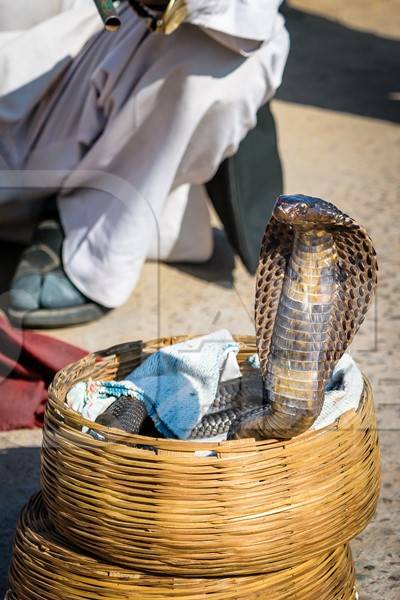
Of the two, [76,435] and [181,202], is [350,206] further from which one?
[76,435]

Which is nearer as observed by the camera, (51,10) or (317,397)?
(317,397)

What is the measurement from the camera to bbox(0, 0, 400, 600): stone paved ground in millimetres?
1995

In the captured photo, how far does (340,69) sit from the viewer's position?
5.74 meters

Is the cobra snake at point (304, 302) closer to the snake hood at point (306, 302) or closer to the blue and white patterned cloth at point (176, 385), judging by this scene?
the snake hood at point (306, 302)

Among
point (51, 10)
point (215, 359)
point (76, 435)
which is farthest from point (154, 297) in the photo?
point (76, 435)

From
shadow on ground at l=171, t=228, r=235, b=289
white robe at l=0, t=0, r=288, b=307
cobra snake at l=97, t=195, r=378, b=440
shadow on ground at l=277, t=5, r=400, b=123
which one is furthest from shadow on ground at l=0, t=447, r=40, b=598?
shadow on ground at l=277, t=5, r=400, b=123

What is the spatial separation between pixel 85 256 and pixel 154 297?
25 cm

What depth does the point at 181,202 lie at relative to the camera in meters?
3.07

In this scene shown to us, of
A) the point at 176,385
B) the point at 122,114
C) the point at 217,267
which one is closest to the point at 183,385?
the point at 176,385

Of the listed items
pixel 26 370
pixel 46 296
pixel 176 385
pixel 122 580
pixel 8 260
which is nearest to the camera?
pixel 122 580

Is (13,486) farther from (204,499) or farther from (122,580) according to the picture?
(204,499)

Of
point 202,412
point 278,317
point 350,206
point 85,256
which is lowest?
point 350,206

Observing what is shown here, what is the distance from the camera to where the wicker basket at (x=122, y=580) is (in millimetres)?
1428

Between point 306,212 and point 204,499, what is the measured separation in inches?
15.9
